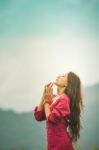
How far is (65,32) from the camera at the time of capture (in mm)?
2471

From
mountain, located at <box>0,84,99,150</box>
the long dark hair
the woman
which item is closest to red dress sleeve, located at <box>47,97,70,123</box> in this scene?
the woman

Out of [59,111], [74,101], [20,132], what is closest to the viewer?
[59,111]

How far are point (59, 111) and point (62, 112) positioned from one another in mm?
18

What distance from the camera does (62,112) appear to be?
6.06ft

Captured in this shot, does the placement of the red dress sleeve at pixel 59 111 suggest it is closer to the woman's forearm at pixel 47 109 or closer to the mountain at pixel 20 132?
the woman's forearm at pixel 47 109

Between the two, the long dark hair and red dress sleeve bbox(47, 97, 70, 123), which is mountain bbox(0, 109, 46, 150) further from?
red dress sleeve bbox(47, 97, 70, 123)

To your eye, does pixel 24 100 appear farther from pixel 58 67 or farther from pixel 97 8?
pixel 97 8

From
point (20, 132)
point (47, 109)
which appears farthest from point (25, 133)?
point (47, 109)

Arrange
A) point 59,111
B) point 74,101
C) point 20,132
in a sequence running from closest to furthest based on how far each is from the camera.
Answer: point 59,111 → point 74,101 → point 20,132

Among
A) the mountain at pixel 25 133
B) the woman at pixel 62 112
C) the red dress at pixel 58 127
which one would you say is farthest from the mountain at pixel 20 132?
the red dress at pixel 58 127

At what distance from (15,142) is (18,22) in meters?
0.81

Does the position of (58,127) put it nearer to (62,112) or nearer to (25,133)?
(62,112)

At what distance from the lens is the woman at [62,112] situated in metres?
1.84

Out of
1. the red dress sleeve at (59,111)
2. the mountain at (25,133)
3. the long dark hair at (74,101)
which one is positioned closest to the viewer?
the red dress sleeve at (59,111)
